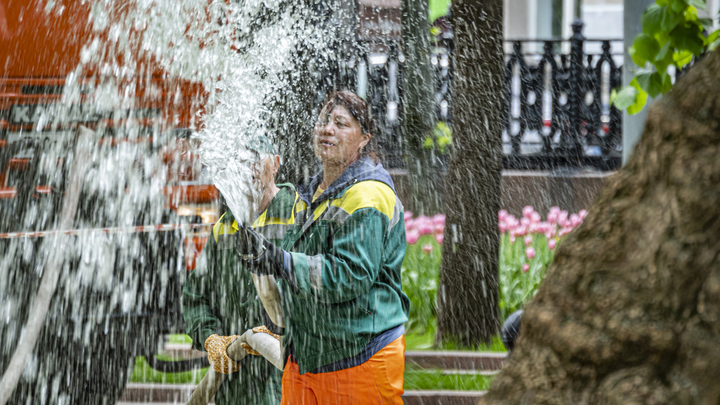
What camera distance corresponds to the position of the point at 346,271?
251cm

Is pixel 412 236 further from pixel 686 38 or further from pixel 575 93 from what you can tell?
pixel 575 93

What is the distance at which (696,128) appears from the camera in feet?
3.41

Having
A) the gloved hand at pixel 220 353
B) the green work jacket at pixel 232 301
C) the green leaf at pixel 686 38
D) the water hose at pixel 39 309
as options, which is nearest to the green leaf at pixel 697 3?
the green leaf at pixel 686 38

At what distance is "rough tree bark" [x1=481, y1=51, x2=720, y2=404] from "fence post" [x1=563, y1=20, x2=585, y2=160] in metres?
7.72

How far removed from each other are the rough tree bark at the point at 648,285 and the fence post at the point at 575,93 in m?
7.72

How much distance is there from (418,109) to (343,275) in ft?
17.4

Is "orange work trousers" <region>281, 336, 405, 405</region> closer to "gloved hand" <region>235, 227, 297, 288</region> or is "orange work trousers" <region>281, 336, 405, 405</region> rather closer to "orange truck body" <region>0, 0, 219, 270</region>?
"gloved hand" <region>235, 227, 297, 288</region>

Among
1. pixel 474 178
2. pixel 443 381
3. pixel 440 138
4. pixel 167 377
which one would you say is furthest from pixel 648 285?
pixel 440 138

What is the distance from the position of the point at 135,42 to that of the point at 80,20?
0.42m

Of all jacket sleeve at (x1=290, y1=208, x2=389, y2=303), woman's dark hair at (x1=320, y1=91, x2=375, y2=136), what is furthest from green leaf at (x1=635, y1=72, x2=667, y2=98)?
jacket sleeve at (x1=290, y1=208, x2=389, y2=303)

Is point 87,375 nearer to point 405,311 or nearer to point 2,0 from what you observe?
point 405,311

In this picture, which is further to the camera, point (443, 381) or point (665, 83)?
point (443, 381)

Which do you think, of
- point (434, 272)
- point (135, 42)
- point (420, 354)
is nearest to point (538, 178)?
point (434, 272)

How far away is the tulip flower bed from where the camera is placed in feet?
17.9
